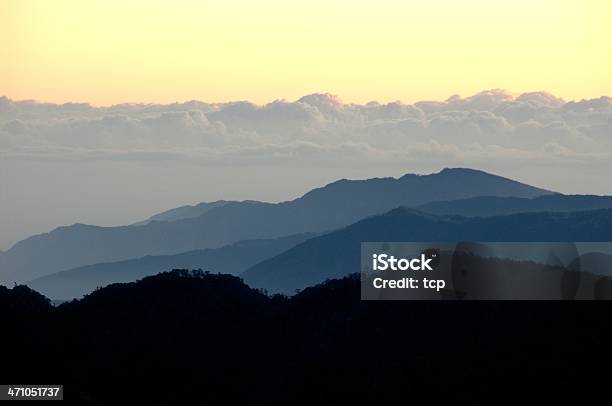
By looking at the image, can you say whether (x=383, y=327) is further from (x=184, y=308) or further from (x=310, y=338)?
(x=184, y=308)

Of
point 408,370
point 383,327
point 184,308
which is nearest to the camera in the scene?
point 408,370

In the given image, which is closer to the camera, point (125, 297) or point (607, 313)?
point (607, 313)

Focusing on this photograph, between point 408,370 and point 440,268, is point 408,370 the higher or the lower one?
the lower one

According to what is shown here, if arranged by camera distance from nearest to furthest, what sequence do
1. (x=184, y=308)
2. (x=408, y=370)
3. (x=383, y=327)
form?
(x=408, y=370) → (x=383, y=327) → (x=184, y=308)

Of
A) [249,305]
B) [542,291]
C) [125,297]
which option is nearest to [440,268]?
[542,291]

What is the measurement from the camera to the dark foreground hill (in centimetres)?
16200

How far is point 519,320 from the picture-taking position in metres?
175

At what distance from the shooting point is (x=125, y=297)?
19612 cm

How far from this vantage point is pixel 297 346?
179750mm

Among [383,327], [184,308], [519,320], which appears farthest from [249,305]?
[519,320]

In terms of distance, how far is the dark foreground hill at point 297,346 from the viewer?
16200 centimetres

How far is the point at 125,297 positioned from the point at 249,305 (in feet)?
66.3

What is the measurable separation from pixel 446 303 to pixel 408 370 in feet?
58.9

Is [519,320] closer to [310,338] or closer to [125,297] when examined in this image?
[310,338]
